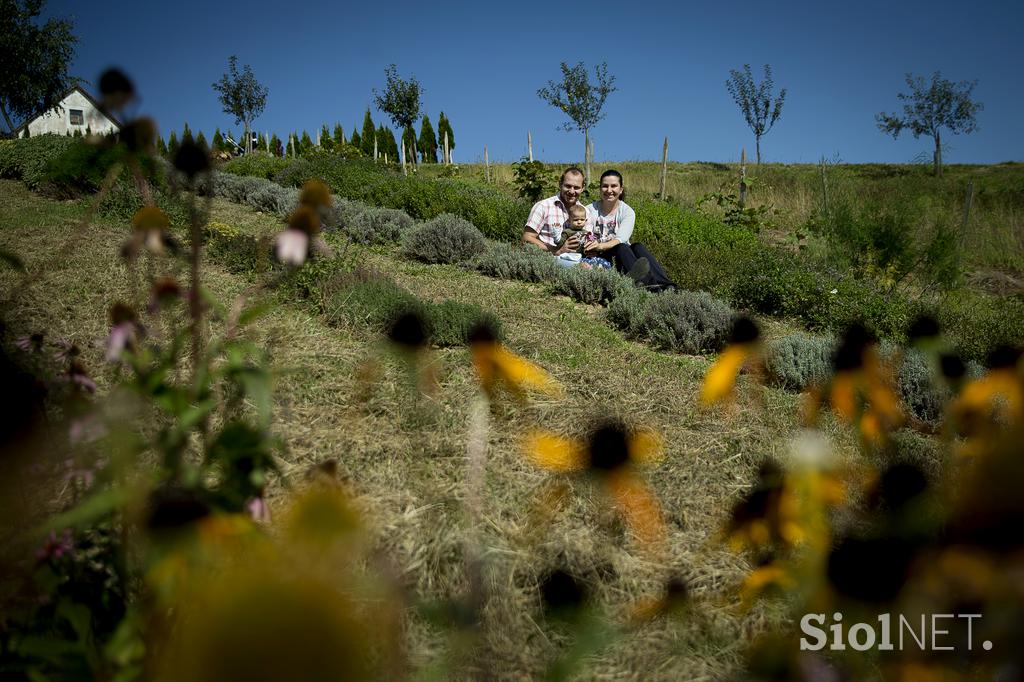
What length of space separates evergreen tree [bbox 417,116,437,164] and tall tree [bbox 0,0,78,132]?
15.9 m

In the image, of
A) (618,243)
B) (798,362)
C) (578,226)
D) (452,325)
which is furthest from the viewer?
(578,226)

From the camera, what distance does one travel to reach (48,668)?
979 millimetres

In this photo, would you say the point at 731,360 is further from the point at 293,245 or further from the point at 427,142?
the point at 427,142

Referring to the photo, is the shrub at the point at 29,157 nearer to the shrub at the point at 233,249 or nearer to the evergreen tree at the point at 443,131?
the shrub at the point at 233,249

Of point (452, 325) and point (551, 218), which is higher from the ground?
point (551, 218)

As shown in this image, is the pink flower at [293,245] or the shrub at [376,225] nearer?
the pink flower at [293,245]

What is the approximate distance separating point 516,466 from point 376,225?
18.9 feet

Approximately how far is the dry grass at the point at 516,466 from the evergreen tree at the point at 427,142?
33.8 metres

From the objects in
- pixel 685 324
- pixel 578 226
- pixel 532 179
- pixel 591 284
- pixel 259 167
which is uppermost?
pixel 259 167

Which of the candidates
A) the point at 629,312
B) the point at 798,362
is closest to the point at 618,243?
the point at 629,312

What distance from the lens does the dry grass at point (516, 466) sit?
154cm

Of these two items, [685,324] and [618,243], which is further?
[618,243]

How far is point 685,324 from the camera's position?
167 inches

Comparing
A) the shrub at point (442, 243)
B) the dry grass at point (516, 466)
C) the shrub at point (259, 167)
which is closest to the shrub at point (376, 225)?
the shrub at point (442, 243)
